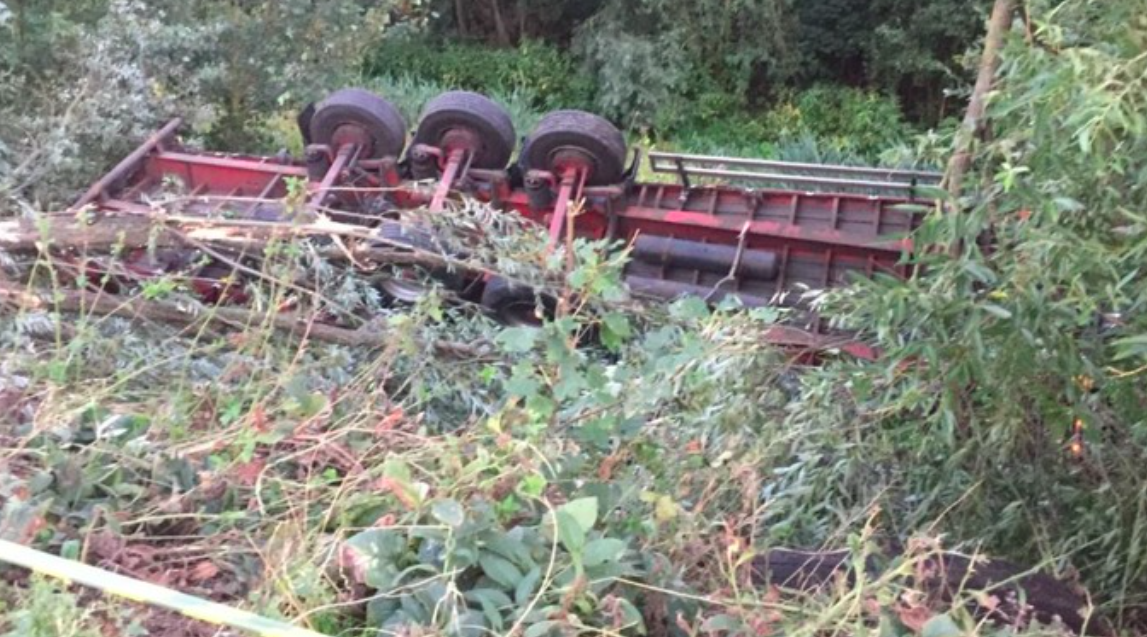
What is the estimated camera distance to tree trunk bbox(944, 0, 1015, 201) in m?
3.12

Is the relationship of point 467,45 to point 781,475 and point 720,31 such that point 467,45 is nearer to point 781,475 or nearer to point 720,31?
point 720,31

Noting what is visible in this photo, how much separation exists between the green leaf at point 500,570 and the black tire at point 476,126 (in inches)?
190

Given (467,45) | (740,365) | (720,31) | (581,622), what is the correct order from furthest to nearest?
1. (467,45)
2. (720,31)
3. (740,365)
4. (581,622)

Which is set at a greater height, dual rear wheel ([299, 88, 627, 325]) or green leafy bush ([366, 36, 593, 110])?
dual rear wheel ([299, 88, 627, 325])

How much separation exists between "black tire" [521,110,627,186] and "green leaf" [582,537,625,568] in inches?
180

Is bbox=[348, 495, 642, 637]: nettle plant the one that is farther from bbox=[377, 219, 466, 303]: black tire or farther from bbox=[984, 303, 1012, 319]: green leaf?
bbox=[377, 219, 466, 303]: black tire

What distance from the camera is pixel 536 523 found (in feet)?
7.23

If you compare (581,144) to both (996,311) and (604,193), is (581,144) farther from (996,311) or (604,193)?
(996,311)

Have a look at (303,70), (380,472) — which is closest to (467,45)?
(303,70)

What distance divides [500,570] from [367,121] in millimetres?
5144

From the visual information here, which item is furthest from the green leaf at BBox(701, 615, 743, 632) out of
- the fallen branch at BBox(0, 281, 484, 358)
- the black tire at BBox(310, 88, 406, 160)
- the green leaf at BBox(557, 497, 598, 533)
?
the black tire at BBox(310, 88, 406, 160)

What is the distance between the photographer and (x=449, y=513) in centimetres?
202

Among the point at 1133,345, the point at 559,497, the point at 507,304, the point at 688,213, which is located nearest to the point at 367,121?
the point at 688,213

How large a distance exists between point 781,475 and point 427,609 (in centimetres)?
182
